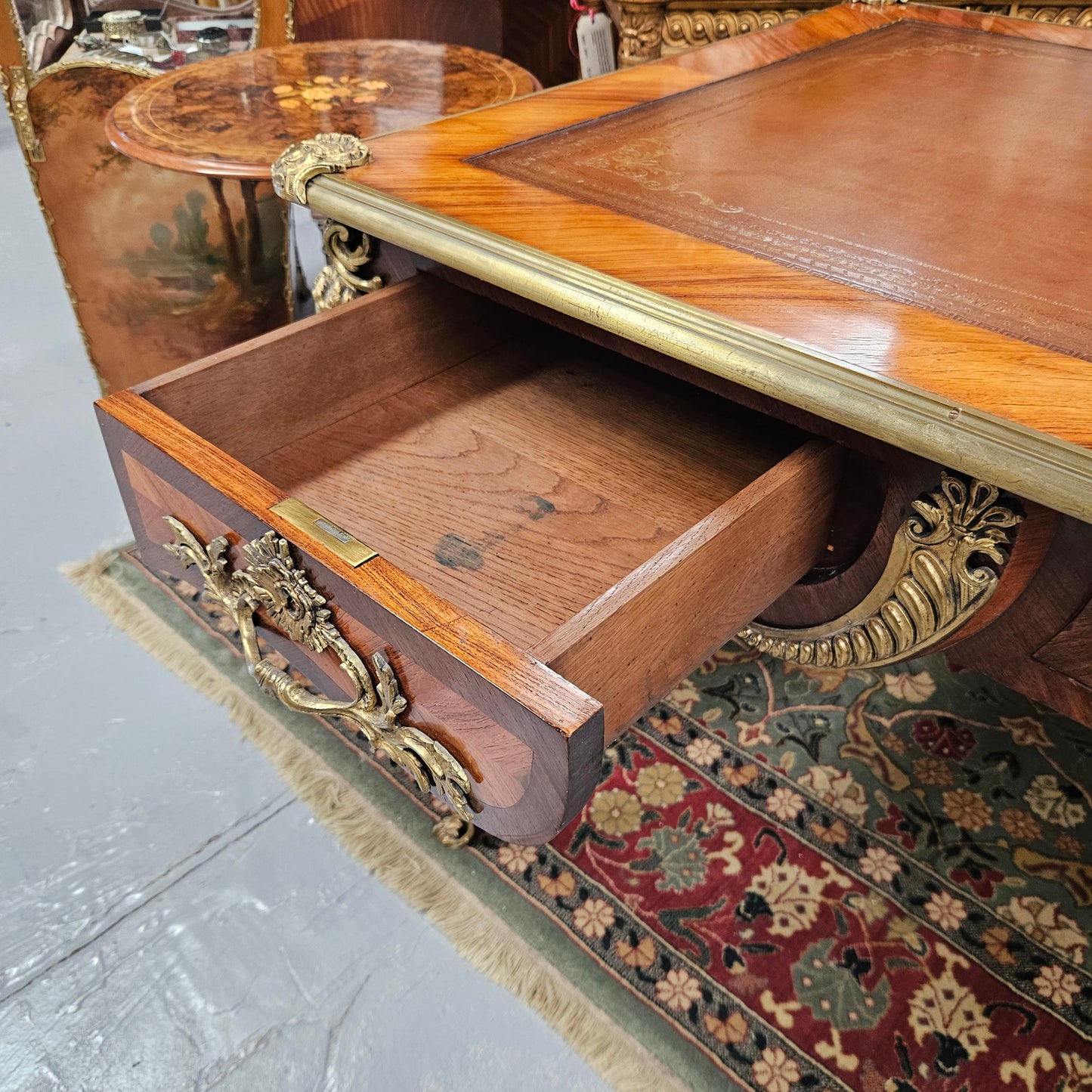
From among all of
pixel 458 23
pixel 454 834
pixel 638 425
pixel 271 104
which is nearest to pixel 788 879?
pixel 454 834

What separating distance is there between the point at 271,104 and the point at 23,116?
33 cm

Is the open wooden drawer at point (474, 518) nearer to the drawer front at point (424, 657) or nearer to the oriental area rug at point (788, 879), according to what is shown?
the drawer front at point (424, 657)

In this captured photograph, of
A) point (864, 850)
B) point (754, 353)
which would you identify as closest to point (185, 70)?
point (754, 353)

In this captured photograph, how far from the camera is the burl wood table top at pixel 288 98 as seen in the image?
1.01 m

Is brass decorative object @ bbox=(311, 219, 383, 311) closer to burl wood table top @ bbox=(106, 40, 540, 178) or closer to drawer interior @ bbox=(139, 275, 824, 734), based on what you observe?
drawer interior @ bbox=(139, 275, 824, 734)

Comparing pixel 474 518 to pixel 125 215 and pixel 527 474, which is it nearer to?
pixel 527 474

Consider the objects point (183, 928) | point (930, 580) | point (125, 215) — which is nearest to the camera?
point (930, 580)

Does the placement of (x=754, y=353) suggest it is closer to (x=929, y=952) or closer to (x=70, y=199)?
(x=929, y=952)

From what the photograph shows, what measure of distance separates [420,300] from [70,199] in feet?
2.56

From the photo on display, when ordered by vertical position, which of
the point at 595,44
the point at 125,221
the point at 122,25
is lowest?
the point at 125,221

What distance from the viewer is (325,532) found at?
0.49 metres

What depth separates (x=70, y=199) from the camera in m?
1.26

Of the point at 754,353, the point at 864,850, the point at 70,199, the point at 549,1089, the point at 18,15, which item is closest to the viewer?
the point at 754,353

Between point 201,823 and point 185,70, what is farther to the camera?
point 185,70
